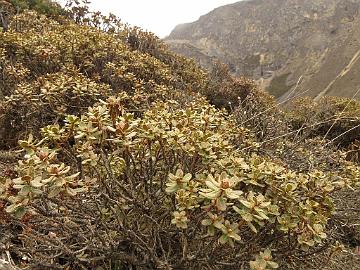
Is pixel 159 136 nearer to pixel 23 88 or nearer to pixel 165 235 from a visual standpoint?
pixel 165 235

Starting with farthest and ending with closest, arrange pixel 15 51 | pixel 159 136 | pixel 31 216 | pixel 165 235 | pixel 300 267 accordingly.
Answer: pixel 15 51 < pixel 300 267 < pixel 165 235 < pixel 31 216 < pixel 159 136

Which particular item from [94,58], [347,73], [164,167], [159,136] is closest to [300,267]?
[164,167]

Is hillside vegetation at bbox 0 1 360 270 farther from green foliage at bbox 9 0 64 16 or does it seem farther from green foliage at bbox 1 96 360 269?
green foliage at bbox 9 0 64 16

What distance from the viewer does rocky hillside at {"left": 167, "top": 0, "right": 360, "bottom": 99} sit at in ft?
262

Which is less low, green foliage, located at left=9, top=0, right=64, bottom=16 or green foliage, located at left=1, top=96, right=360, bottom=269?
green foliage, located at left=9, top=0, right=64, bottom=16

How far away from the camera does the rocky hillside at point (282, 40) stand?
79938mm

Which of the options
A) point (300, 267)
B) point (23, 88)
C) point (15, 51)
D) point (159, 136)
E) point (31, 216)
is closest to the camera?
point (159, 136)

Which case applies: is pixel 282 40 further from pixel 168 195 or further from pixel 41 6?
pixel 168 195

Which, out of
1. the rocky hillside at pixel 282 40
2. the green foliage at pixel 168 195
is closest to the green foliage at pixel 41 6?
the green foliage at pixel 168 195

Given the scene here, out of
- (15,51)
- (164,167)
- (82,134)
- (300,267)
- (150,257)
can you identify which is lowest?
(300,267)

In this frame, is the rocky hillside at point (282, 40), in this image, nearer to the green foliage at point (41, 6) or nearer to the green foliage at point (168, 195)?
the green foliage at point (41, 6)

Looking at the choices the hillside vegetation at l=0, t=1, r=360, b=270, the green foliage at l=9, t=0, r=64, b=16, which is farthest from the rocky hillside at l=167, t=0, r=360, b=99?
the hillside vegetation at l=0, t=1, r=360, b=270

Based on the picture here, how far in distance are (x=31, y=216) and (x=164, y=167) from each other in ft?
3.45

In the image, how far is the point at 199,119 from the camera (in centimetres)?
328
